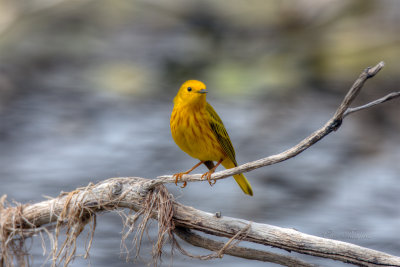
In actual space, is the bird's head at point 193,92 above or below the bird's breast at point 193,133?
above

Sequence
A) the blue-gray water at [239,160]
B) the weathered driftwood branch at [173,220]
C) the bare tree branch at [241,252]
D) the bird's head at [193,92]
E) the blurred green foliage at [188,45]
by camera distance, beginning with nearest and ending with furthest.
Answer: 1. the weathered driftwood branch at [173,220]
2. the bare tree branch at [241,252]
3. the bird's head at [193,92]
4. the blue-gray water at [239,160]
5. the blurred green foliage at [188,45]

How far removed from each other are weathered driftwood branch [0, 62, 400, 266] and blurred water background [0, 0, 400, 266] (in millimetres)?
1823

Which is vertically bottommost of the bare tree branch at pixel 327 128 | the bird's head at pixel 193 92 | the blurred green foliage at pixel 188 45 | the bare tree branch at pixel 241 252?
the bare tree branch at pixel 241 252

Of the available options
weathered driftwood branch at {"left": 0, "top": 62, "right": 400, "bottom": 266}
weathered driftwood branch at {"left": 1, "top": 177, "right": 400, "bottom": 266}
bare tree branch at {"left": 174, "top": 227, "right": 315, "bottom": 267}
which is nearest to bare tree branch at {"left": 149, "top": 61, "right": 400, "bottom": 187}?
weathered driftwood branch at {"left": 0, "top": 62, "right": 400, "bottom": 266}

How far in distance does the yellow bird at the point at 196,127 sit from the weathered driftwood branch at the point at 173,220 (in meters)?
0.45

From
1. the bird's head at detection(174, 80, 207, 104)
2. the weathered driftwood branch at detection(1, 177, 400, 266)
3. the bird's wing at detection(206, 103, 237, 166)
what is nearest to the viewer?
the weathered driftwood branch at detection(1, 177, 400, 266)

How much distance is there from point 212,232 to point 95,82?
25.0 feet

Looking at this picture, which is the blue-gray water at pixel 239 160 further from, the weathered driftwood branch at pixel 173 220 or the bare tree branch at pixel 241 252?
the bare tree branch at pixel 241 252

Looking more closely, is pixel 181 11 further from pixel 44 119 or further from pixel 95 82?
pixel 44 119

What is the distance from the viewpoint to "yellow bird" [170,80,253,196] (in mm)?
3545

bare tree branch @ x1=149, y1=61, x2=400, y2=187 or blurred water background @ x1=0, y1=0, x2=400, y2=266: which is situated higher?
blurred water background @ x1=0, y1=0, x2=400, y2=266

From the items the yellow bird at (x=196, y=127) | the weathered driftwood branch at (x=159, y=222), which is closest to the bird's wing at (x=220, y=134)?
the yellow bird at (x=196, y=127)

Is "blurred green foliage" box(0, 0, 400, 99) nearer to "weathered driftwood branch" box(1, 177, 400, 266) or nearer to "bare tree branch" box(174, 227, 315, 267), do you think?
"weathered driftwood branch" box(1, 177, 400, 266)

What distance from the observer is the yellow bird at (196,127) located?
354 centimetres
